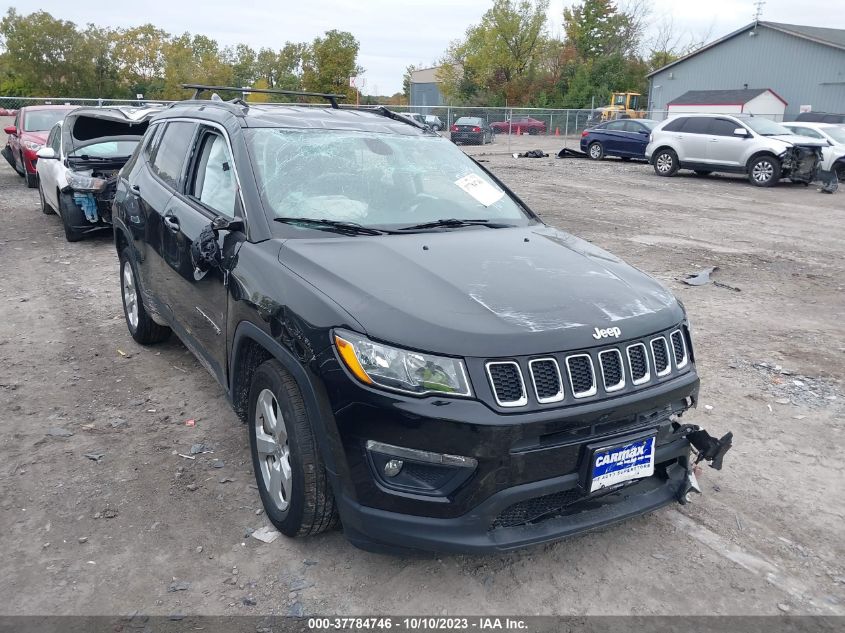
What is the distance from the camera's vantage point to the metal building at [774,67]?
37.2 m

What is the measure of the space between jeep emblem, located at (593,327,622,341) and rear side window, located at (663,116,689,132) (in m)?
18.4

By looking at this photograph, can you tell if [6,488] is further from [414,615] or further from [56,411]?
[414,615]

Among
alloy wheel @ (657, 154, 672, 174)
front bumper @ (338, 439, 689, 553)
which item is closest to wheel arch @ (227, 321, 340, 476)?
front bumper @ (338, 439, 689, 553)

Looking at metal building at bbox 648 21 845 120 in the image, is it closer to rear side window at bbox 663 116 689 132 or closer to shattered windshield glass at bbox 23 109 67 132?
rear side window at bbox 663 116 689 132

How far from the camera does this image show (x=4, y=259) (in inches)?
353

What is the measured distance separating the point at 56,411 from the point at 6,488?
0.97 meters

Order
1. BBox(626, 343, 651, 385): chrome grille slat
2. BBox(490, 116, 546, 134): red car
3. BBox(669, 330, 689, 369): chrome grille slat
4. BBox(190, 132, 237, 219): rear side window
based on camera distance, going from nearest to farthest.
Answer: BBox(626, 343, 651, 385): chrome grille slat, BBox(669, 330, 689, 369): chrome grille slat, BBox(190, 132, 237, 219): rear side window, BBox(490, 116, 546, 134): red car

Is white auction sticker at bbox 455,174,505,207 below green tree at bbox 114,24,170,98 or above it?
below

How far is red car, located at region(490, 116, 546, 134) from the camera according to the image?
32031mm

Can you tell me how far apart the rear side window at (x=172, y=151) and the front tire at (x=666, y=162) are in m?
17.1

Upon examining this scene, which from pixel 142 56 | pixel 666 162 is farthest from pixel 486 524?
pixel 142 56

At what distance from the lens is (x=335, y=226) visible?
11.8 ft

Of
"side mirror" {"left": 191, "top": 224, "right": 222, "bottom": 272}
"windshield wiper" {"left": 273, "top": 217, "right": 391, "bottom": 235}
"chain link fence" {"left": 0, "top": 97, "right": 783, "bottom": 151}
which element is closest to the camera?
"windshield wiper" {"left": 273, "top": 217, "right": 391, "bottom": 235}

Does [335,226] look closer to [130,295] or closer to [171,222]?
[171,222]
